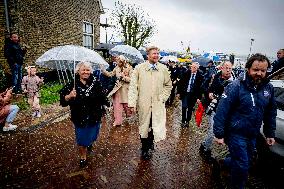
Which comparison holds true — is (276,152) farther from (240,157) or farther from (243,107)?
(243,107)

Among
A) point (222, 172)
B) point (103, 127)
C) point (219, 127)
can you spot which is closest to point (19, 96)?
point (103, 127)

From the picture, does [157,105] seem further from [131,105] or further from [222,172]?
[222,172]

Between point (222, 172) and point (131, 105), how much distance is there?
2083mm

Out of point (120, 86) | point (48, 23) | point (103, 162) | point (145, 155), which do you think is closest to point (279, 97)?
point (145, 155)

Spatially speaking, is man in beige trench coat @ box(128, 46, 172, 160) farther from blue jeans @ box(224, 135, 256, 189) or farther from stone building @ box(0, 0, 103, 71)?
stone building @ box(0, 0, 103, 71)

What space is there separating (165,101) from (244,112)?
1.95 m

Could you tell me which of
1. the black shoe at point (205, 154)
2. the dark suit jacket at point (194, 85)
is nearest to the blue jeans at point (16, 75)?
the dark suit jacket at point (194, 85)

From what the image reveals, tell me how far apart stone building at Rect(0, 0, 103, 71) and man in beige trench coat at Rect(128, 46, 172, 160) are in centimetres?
890

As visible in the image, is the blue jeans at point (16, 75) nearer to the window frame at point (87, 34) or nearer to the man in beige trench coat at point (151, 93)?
the man in beige trench coat at point (151, 93)

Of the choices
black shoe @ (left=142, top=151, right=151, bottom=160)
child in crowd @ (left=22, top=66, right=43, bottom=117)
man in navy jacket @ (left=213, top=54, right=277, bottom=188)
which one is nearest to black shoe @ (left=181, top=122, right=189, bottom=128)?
black shoe @ (left=142, top=151, right=151, bottom=160)

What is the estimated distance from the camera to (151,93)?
5336 mm

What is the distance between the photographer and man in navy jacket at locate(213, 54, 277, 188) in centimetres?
361

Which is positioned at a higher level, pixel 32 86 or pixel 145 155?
pixel 32 86

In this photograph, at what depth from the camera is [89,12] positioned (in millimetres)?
20984
